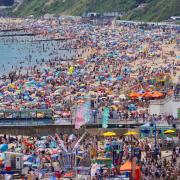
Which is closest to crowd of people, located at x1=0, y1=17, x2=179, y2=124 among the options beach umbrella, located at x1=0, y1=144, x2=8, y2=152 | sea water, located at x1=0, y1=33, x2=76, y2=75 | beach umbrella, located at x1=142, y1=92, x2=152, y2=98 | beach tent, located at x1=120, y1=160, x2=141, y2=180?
beach umbrella, located at x1=142, y1=92, x2=152, y2=98

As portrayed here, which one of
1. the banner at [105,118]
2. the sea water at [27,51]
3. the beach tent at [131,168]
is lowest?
the beach tent at [131,168]

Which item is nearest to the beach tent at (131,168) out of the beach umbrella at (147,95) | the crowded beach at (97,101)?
the crowded beach at (97,101)

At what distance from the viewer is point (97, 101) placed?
43.1 metres

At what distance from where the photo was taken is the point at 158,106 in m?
37.2

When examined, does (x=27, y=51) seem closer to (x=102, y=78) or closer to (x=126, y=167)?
(x=102, y=78)

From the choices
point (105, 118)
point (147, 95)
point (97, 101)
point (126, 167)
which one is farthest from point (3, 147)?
point (147, 95)

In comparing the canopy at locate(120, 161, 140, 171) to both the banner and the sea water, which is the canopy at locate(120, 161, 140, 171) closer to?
the banner

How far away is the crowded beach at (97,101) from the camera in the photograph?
2852 cm

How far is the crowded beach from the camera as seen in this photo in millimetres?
28516

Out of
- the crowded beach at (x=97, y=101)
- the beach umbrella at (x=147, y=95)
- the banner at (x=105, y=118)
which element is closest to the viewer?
the crowded beach at (x=97, y=101)

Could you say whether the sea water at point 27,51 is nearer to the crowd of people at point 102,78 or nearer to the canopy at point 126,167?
the crowd of people at point 102,78

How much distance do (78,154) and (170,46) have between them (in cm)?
5324

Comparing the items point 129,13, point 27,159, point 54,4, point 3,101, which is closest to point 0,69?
point 3,101

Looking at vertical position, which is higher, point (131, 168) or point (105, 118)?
point (105, 118)
